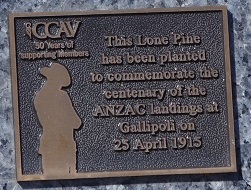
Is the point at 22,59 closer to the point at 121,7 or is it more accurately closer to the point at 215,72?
the point at 121,7

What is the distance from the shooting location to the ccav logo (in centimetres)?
480

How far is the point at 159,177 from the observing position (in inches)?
190

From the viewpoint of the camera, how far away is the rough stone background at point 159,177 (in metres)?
4.81

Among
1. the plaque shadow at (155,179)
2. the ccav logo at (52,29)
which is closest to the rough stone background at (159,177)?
the plaque shadow at (155,179)

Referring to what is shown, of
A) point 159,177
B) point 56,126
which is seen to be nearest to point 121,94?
point 56,126

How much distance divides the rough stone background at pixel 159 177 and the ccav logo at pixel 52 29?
0.35 ft

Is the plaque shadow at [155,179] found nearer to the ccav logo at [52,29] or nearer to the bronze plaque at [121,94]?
the bronze plaque at [121,94]

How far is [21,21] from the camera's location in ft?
15.8

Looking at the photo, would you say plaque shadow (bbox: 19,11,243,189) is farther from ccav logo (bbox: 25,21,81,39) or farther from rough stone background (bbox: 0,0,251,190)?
ccav logo (bbox: 25,21,81,39)

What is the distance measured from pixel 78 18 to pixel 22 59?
1.30 ft

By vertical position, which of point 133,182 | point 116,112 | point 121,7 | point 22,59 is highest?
point 121,7

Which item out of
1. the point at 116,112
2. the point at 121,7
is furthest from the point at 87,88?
the point at 121,7

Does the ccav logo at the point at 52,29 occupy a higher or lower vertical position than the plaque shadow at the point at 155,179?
higher

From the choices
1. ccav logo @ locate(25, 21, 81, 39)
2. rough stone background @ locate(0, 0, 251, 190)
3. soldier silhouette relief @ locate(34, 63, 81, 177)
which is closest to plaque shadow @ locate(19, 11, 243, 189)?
rough stone background @ locate(0, 0, 251, 190)
